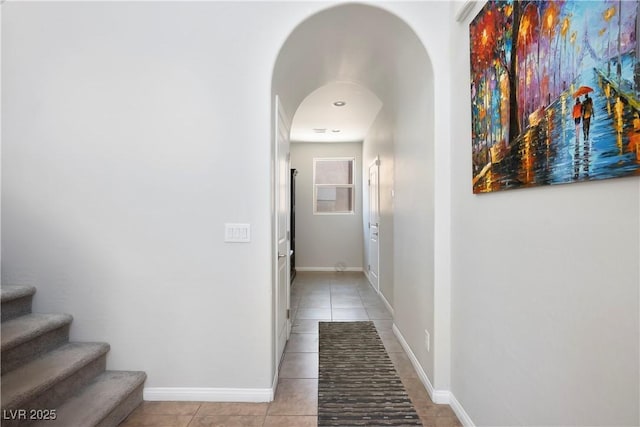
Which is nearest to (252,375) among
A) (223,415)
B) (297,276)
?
(223,415)

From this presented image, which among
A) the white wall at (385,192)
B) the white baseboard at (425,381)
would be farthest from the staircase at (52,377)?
the white wall at (385,192)

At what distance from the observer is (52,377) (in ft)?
5.33

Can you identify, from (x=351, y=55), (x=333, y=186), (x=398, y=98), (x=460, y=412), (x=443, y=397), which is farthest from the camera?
(x=333, y=186)

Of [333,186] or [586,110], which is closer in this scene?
[586,110]

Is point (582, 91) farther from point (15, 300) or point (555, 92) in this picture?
point (15, 300)

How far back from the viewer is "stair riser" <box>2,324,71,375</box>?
1.64m

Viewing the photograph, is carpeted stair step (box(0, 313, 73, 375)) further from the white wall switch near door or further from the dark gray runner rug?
the dark gray runner rug

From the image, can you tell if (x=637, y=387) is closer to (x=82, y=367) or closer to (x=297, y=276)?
(x=82, y=367)

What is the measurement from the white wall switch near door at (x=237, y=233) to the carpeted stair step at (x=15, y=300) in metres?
1.22

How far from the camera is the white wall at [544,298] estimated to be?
871mm

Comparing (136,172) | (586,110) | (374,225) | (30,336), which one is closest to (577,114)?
(586,110)

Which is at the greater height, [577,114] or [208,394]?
[577,114]

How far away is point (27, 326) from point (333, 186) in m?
5.60

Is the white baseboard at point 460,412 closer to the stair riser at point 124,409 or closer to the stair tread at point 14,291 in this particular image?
the stair riser at point 124,409
